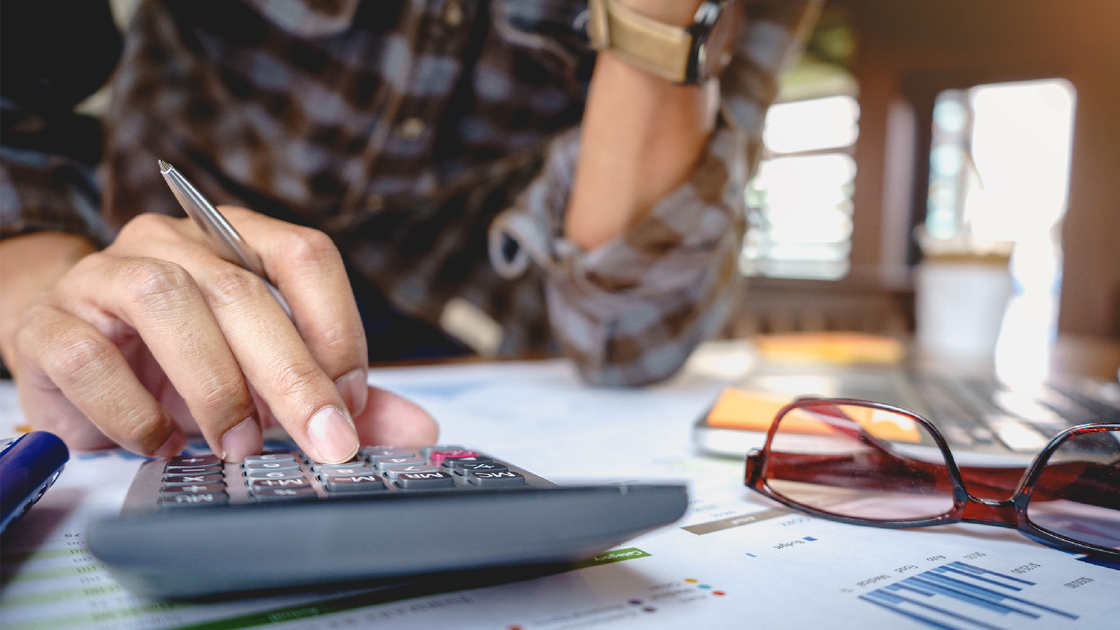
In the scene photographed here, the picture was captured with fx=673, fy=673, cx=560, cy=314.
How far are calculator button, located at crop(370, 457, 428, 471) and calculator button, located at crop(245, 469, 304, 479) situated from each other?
29 millimetres

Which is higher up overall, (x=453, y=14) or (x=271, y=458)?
(x=453, y=14)

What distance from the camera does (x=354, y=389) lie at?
0.33m

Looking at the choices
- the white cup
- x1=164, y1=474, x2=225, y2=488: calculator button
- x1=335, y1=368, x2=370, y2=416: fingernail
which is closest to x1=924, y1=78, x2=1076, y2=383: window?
the white cup

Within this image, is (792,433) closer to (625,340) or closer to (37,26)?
(625,340)

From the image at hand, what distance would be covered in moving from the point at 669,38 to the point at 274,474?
0.42 metres

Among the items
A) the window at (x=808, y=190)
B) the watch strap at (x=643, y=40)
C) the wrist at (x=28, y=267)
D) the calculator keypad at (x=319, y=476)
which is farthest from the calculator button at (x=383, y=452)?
the window at (x=808, y=190)

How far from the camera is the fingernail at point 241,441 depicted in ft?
0.95

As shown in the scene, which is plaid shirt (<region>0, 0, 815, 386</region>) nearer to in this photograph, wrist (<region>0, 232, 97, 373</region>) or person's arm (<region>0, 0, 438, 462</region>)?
wrist (<region>0, 232, 97, 373</region>)

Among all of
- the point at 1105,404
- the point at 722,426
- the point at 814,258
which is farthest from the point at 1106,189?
the point at 722,426

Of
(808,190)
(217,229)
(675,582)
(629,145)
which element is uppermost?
(808,190)

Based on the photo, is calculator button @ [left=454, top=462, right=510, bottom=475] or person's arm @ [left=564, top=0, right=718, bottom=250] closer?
calculator button @ [left=454, top=462, right=510, bottom=475]

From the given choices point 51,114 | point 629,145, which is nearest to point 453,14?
point 629,145

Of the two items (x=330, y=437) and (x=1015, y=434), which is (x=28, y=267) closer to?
Result: (x=330, y=437)

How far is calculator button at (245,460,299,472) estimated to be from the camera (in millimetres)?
248
